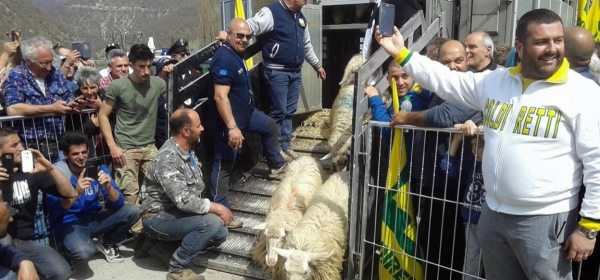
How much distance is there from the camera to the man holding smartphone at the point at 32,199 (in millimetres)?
3883

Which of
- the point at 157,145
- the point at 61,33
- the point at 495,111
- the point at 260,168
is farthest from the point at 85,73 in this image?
the point at 61,33

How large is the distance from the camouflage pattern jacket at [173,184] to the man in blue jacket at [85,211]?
0.32 m

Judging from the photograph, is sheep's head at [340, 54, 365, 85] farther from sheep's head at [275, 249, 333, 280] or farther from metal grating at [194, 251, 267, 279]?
sheep's head at [275, 249, 333, 280]

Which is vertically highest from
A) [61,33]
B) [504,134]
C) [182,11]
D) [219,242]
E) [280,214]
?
[182,11]

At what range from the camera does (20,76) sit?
462 cm

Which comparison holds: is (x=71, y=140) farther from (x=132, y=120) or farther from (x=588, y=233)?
(x=588, y=233)

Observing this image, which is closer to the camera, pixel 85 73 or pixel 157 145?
pixel 85 73

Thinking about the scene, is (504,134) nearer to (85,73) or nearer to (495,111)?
(495,111)

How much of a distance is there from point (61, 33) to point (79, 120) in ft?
159

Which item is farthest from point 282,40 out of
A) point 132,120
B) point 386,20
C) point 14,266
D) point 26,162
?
point 14,266

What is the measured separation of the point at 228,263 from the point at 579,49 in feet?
10.8

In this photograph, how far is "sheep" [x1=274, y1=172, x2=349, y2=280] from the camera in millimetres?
3836

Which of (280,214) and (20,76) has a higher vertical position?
(20,76)

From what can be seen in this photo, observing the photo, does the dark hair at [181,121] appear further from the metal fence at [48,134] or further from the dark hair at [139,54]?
the metal fence at [48,134]
